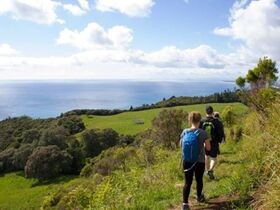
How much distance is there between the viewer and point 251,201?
666 centimetres

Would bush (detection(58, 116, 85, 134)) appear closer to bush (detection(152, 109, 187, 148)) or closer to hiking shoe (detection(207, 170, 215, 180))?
bush (detection(152, 109, 187, 148))

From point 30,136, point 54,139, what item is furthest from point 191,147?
point 30,136

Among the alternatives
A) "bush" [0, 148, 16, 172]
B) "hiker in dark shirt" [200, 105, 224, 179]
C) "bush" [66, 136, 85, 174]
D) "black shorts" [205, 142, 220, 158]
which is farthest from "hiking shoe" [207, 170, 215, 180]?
"bush" [0, 148, 16, 172]

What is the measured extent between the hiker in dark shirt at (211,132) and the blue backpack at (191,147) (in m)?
3.00

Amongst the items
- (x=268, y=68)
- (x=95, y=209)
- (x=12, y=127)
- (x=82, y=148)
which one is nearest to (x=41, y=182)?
(x=82, y=148)

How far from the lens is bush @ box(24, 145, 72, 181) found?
2822 inches

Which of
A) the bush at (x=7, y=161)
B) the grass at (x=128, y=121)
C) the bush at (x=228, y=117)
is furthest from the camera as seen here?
the grass at (x=128, y=121)

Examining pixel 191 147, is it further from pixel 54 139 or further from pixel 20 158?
pixel 54 139

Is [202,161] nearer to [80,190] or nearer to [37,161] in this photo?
[80,190]

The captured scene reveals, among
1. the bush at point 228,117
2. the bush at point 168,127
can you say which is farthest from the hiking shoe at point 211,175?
the bush at point 168,127

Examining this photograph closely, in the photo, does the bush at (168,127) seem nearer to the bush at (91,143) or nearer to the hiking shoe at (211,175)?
the hiking shoe at (211,175)

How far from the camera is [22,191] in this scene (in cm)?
6669

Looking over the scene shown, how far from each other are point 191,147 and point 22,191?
63.7 metres

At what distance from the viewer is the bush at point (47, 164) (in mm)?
71688
